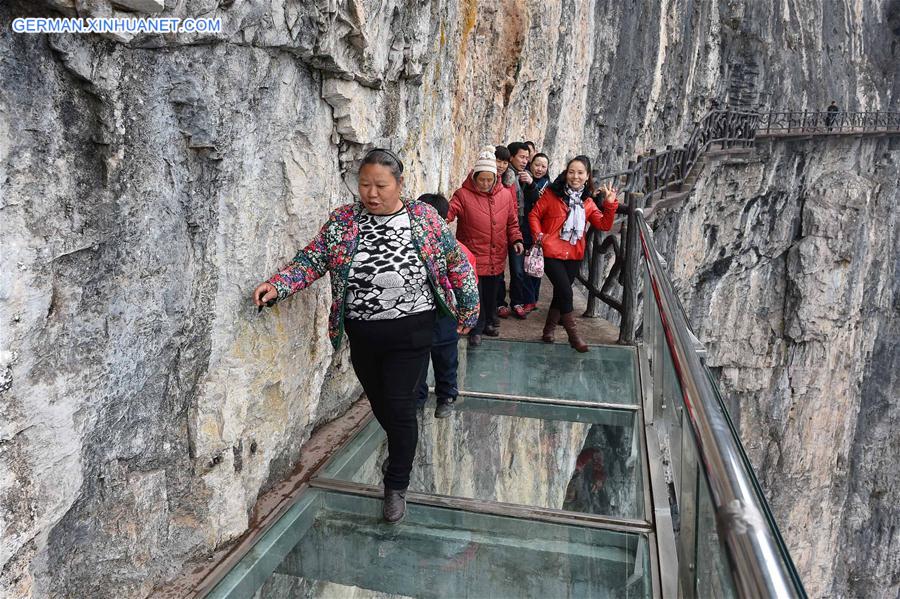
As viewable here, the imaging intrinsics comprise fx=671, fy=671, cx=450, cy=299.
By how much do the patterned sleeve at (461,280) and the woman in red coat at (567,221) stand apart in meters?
1.84

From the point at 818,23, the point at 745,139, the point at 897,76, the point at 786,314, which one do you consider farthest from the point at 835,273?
the point at 897,76

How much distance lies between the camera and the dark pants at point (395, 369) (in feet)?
8.46

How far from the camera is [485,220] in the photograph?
4.52 metres

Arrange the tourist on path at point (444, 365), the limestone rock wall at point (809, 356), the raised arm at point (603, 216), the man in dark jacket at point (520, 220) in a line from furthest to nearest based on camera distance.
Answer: the limestone rock wall at point (809, 356) < the man in dark jacket at point (520, 220) < the raised arm at point (603, 216) < the tourist on path at point (444, 365)

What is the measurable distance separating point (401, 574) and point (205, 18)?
2.02 meters

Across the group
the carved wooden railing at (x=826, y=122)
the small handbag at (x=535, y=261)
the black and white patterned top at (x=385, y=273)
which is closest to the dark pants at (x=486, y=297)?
the small handbag at (x=535, y=261)

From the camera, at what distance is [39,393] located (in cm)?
171

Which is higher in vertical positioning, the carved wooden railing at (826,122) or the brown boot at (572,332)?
the carved wooden railing at (826,122)

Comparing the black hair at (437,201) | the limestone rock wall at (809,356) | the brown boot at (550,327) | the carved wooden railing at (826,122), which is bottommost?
the limestone rock wall at (809,356)

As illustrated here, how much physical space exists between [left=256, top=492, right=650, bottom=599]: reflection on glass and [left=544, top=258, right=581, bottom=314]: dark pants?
7.24 ft

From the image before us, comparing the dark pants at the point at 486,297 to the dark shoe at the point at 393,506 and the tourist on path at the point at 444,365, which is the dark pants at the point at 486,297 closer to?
the tourist on path at the point at 444,365

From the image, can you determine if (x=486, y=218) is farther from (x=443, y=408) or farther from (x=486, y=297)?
(x=443, y=408)

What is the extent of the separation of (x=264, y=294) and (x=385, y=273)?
1.49 ft

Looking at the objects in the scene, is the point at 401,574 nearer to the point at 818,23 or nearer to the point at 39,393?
the point at 39,393
